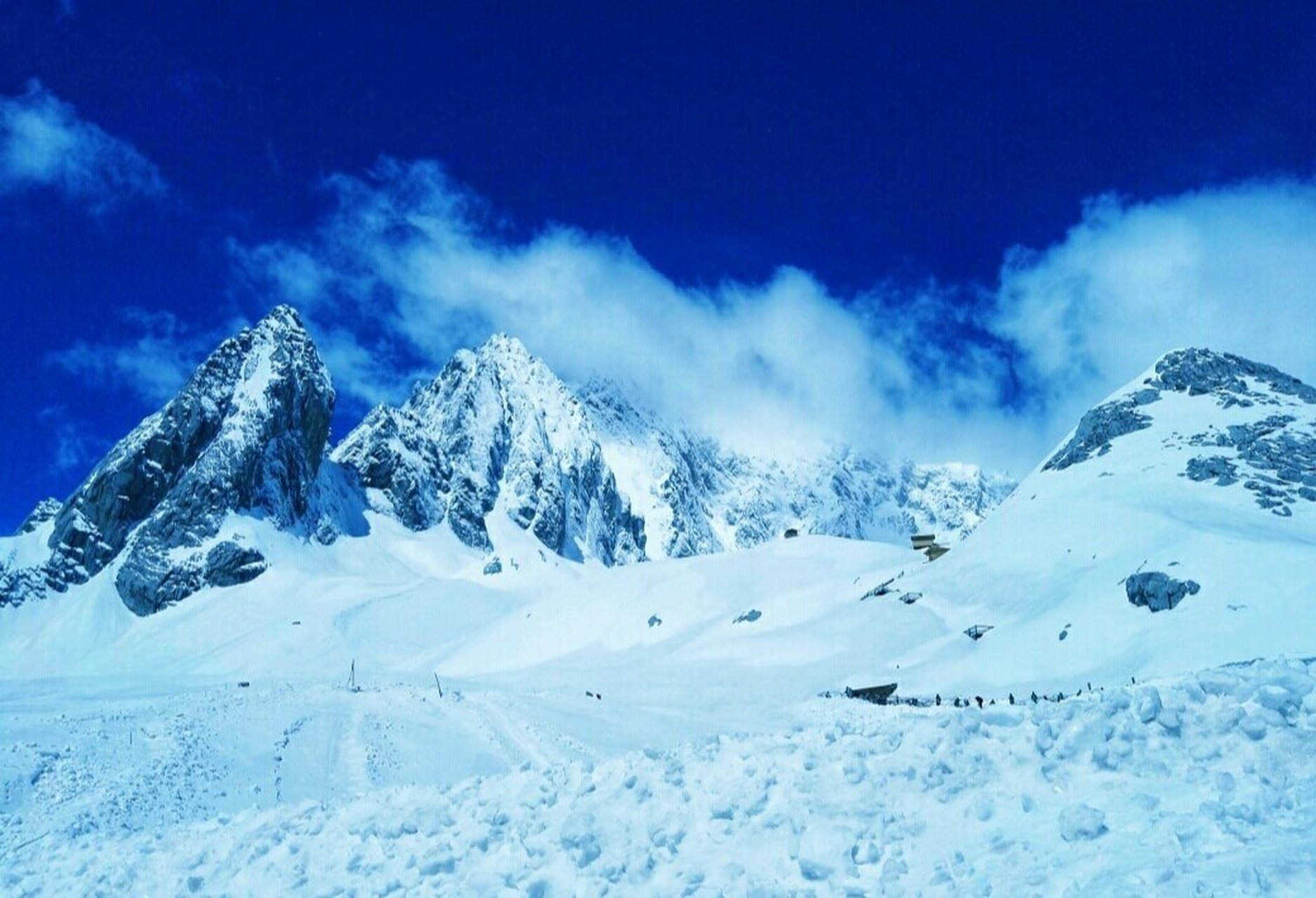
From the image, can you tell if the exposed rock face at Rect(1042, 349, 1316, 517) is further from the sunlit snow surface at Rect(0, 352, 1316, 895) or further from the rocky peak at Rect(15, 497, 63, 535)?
the rocky peak at Rect(15, 497, 63, 535)

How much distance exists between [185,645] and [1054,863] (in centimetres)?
Result: 11941

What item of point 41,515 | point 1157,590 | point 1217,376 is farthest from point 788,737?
point 41,515

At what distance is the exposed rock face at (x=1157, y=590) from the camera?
34594mm

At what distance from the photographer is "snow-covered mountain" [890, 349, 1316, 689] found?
1265 inches

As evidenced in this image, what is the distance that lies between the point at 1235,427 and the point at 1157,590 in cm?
2982

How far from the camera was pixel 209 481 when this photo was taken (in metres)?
132

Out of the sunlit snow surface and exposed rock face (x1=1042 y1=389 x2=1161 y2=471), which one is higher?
exposed rock face (x1=1042 y1=389 x2=1161 y2=471)

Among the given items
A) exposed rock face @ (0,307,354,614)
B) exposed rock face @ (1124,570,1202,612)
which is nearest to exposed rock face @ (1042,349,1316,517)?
exposed rock face @ (1124,570,1202,612)

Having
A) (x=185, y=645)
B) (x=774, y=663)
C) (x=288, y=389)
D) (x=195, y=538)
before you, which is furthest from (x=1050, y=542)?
(x=288, y=389)

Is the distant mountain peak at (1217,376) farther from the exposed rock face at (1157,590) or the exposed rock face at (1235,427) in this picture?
the exposed rock face at (1157,590)

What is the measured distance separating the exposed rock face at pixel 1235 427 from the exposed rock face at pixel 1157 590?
590 inches

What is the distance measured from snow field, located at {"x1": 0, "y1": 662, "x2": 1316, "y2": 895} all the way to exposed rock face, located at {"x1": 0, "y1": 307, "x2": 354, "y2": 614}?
131 m

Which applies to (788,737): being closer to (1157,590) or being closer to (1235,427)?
(1157,590)

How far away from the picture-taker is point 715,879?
26.1ft
